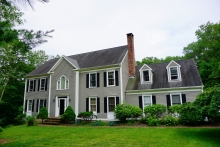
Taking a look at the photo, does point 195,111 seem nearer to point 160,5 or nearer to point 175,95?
point 175,95

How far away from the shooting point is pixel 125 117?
14070 mm

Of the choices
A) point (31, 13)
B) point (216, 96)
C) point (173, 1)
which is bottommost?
point (216, 96)

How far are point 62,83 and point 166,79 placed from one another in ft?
39.5

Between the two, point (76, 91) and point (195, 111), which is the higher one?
point (76, 91)

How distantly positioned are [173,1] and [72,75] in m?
12.8

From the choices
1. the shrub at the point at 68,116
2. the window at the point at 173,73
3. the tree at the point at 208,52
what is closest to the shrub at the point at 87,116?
the shrub at the point at 68,116

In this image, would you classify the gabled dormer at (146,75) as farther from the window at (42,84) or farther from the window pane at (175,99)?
the window at (42,84)

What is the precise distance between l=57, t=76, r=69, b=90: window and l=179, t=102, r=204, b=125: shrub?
12.6 m

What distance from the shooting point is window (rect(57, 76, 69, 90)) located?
1843 centimetres

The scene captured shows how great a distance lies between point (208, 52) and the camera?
29594 millimetres

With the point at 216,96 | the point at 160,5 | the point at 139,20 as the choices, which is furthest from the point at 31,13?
the point at 139,20

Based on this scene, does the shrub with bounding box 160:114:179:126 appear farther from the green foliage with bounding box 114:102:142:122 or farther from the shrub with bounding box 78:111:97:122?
the shrub with bounding box 78:111:97:122

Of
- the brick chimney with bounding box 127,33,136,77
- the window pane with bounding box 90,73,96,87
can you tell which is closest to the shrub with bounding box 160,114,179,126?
the brick chimney with bounding box 127,33,136,77

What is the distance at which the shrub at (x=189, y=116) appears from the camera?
10.9 m
